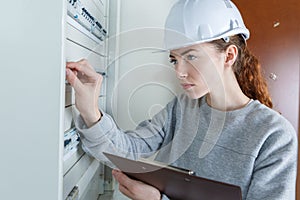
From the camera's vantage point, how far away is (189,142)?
1192 millimetres

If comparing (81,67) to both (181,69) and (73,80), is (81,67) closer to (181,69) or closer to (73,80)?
(73,80)

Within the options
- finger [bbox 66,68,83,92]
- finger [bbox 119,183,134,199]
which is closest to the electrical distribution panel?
finger [bbox 66,68,83,92]

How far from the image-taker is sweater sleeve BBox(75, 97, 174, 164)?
1.06 meters

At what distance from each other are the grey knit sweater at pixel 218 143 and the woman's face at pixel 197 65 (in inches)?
5.7

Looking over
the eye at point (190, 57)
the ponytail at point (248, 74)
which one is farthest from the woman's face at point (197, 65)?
the ponytail at point (248, 74)

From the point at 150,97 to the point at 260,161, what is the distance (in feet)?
1.73

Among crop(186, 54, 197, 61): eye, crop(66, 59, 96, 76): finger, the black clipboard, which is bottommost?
the black clipboard

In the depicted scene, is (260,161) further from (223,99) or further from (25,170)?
(25,170)

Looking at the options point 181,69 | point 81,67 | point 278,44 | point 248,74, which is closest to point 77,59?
point 81,67

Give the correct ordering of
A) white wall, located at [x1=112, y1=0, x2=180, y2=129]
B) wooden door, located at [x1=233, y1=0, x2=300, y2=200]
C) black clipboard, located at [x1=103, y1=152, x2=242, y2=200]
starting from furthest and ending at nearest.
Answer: wooden door, located at [x1=233, y1=0, x2=300, y2=200] → white wall, located at [x1=112, y1=0, x2=180, y2=129] → black clipboard, located at [x1=103, y1=152, x2=242, y2=200]

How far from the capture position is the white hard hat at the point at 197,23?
3.19 feet

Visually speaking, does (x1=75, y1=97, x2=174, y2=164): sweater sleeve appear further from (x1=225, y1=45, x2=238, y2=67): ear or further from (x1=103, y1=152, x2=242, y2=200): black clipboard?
(x1=225, y1=45, x2=238, y2=67): ear

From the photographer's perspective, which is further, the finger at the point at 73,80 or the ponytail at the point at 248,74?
the ponytail at the point at 248,74

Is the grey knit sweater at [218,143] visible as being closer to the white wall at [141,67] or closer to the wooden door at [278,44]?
the white wall at [141,67]
